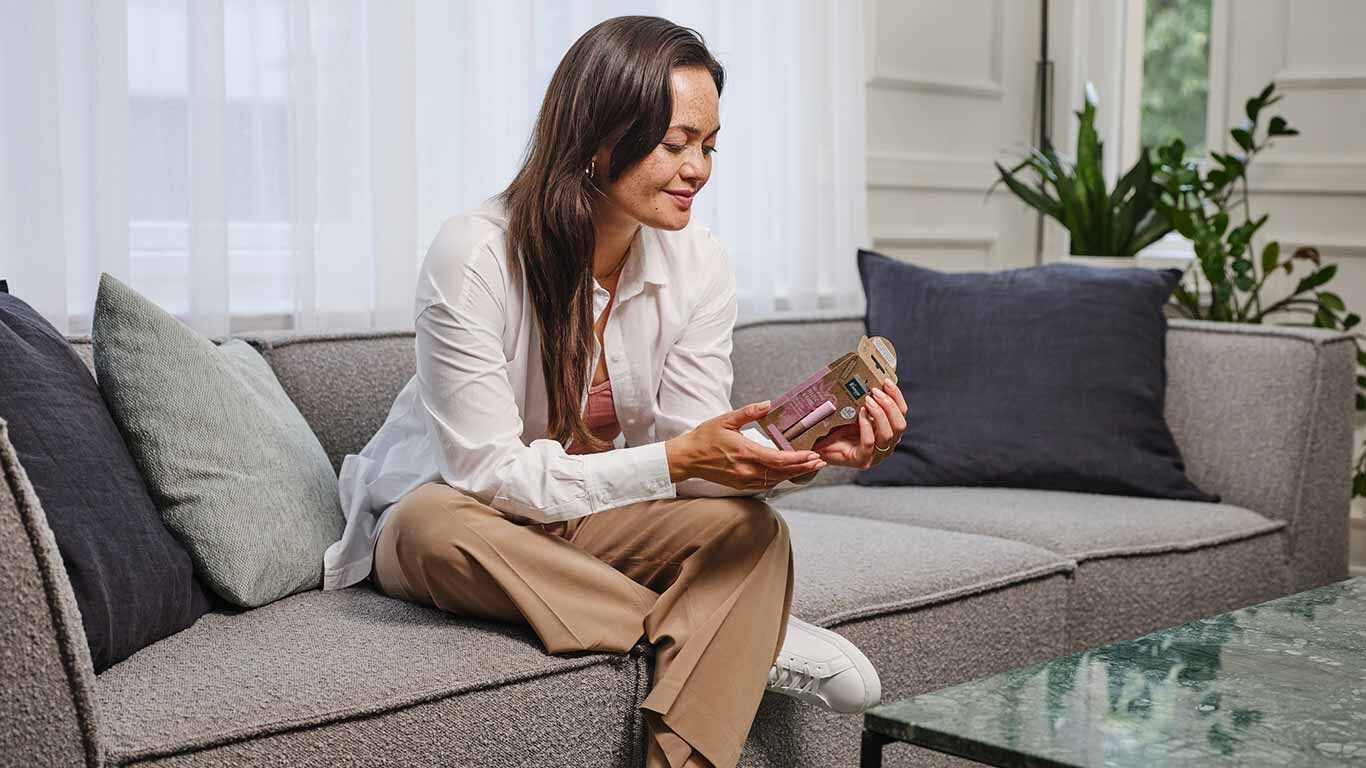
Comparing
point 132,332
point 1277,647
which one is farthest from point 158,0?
point 1277,647

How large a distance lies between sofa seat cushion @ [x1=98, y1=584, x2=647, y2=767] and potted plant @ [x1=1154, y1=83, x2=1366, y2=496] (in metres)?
→ 2.09

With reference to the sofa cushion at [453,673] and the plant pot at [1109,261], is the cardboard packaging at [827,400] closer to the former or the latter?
the sofa cushion at [453,673]

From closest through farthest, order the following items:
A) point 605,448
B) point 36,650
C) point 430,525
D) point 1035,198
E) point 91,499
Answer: point 36,650, point 91,499, point 430,525, point 605,448, point 1035,198

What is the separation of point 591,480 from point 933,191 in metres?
2.37

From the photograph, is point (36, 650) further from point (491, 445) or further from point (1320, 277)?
point (1320, 277)

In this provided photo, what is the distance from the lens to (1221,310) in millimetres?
3354

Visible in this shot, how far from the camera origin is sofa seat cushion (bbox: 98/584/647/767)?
1311mm

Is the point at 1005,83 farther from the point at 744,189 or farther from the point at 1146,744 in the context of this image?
the point at 1146,744

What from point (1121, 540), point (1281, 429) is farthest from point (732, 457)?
point (1281, 429)

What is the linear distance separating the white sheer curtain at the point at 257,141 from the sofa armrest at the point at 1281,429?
1.30 metres

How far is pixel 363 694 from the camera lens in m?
1.40

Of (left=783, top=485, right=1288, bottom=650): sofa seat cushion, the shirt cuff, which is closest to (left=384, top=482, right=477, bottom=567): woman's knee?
the shirt cuff

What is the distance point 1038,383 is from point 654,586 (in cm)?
112

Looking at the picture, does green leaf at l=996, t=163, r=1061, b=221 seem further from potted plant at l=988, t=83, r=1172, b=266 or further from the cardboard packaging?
the cardboard packaging
